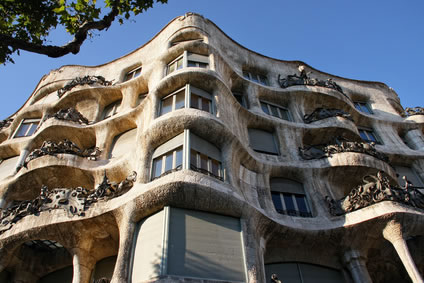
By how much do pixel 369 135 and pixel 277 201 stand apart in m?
9.71

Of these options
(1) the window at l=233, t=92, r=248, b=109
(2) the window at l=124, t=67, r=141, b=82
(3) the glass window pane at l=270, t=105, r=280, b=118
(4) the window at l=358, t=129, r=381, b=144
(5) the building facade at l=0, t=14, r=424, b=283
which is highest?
(2) the window at l=124, t=67, r=141, b=82

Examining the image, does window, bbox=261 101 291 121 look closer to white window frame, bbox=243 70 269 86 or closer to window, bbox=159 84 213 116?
white window frame, bbox=243 70 269 86

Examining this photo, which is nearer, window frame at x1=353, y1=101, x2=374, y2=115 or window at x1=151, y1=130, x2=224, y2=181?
window at x1=151, y1=130, x2=224, y2=181

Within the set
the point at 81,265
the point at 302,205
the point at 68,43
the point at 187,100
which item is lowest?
the point at 81,265

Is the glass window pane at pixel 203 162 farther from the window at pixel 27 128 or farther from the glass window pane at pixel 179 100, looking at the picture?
the window at pixel 27 128

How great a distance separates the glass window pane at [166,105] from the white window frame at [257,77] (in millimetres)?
7643

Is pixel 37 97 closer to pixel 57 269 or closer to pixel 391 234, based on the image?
pixel 57 269

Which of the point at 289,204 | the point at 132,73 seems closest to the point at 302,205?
the point at 289,204

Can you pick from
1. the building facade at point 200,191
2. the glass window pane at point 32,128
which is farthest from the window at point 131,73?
the glass window pane at point 32,128

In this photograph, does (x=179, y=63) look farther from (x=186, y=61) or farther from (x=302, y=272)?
(x=302, y=272)

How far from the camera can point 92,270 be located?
1125cm

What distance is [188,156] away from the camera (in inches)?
425

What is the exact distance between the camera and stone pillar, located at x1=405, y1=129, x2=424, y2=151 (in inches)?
748

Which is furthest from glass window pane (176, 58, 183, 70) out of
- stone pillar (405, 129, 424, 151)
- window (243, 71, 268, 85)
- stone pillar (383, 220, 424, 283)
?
stone pillar (405, 129, 424, 151)
